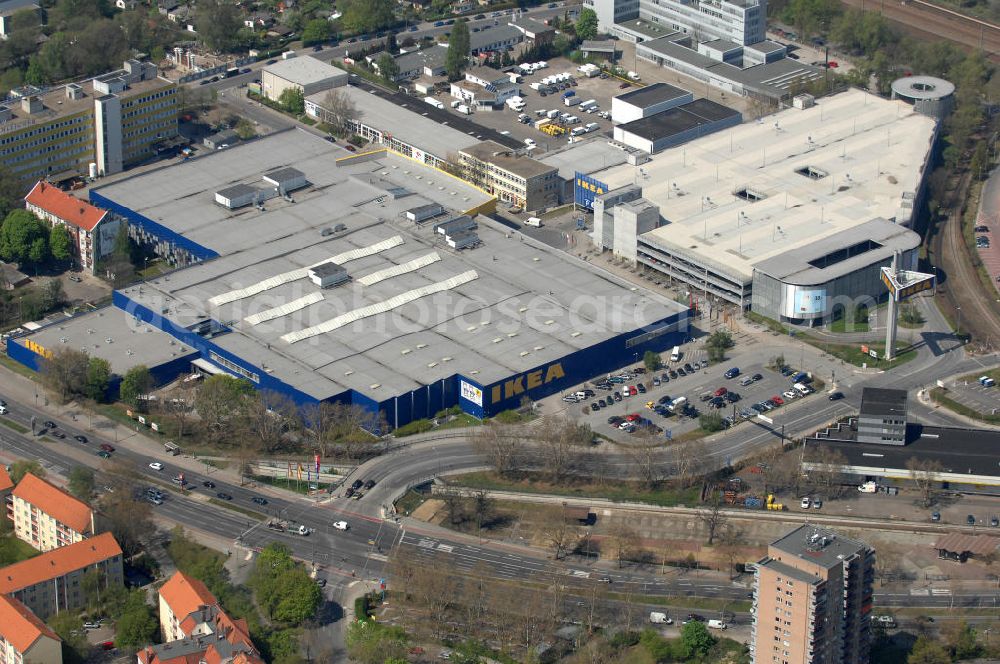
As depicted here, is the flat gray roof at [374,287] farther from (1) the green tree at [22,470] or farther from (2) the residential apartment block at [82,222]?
(1) the green tree at [22,470]

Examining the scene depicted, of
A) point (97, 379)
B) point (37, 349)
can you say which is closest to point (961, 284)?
point (97, 379)

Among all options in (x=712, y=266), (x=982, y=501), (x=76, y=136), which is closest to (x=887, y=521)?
(x=982, y=501)

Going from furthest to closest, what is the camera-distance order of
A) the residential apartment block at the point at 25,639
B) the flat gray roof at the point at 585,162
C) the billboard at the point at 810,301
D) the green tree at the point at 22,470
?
the flat gray roof at the point at 585,162 → the billboard at the point at 810,301 → the green tree at the point at 22,470 → the residential apartment block at the point at 25,639

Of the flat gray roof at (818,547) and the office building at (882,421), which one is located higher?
the flat gray roof at (818,547)

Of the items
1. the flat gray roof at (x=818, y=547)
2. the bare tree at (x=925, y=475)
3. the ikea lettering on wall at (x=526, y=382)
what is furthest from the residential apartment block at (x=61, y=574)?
the bare tree at (x=925, y=475)

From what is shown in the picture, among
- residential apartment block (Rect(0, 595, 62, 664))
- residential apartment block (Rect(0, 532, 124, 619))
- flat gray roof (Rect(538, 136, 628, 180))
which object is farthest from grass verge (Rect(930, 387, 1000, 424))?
residential apartment block (Rect(0, 595, 62, 664))

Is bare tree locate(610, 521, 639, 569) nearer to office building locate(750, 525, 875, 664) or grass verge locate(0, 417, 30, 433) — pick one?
office building locate(750, 525, 875, 664)
